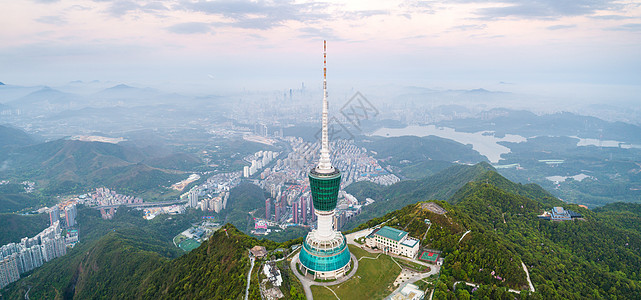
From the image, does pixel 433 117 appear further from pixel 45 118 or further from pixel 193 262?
pixel 45 118

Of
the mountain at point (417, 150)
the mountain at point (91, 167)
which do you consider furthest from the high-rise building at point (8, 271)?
the mountain at point (417, 150)

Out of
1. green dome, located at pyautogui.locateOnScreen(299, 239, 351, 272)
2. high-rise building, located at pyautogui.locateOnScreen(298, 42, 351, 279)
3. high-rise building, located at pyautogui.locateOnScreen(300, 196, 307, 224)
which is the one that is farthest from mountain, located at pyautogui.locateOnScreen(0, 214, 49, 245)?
high-rise building, located at pyautogui.locateOnScreen(298, 42, 351, 279)

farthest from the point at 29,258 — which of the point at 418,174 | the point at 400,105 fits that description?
the point at 400,105

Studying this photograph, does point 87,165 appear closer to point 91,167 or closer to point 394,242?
point 91,167

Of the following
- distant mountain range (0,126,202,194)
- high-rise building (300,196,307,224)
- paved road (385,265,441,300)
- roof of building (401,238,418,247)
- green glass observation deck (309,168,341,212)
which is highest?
green glass observation deck (309,168,341,212)

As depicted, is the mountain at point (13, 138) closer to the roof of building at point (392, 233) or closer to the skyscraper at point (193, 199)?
the skyscraper at point (193, 199)

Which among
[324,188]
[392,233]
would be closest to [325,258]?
[324,188]

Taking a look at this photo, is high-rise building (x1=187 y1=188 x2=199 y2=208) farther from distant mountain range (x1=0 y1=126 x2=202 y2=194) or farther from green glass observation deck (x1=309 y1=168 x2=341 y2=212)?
green glass observation deck (x1=309 y1=168 x2=341 y2=212)

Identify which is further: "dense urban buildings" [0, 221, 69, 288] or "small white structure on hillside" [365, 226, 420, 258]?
"dense urban buildings" [0, 221, 69, 288]
